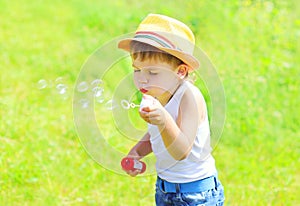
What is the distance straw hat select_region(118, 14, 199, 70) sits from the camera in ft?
7.16

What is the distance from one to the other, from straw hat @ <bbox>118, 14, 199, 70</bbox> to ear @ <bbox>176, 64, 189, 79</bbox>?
2cm

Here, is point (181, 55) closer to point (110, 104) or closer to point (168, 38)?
point (168, 38)

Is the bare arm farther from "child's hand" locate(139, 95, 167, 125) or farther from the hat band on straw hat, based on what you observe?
the hat band on straw hat

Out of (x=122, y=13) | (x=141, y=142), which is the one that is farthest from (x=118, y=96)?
(x=122, y=13)

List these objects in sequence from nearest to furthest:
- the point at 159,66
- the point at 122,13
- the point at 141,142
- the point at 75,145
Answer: the point at 159,66, the point at 141,142, the point at 75,145, the point at 122,13

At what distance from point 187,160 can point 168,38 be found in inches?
19.7

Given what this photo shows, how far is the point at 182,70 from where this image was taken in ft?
7.45

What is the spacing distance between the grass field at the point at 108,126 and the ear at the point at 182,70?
1.19 meters

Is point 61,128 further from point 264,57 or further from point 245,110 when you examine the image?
point 264,57

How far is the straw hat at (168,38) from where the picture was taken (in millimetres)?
2181

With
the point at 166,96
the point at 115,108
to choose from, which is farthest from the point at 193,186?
the point at 115,108

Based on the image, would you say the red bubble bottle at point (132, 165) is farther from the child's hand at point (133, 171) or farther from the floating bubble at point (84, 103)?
the floating bubble at point (84, 103)

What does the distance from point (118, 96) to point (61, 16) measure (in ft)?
12.4

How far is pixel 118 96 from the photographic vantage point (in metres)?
2.84
